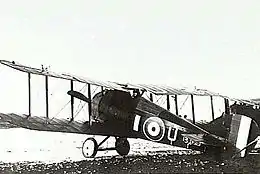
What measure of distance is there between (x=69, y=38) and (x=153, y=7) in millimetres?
497

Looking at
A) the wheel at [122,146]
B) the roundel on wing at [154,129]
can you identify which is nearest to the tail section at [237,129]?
the roundel on wing at [154,129]

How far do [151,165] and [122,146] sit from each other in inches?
7.6

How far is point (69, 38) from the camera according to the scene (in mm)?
2875

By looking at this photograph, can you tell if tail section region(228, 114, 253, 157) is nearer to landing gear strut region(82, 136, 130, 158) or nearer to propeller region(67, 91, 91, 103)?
landing gear strut region(82, 136, 130, 158)

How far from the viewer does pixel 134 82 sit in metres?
2.88

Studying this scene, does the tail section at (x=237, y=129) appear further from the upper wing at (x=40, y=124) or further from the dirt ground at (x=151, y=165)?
the upper wing at (x=40, y=124)

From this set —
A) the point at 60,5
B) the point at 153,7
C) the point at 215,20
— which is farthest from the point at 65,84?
the point at 215,20

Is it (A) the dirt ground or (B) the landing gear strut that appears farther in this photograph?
(B) the landing gear strut

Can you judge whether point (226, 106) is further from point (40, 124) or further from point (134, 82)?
point (40, 124)

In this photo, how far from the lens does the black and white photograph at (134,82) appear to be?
281 cm

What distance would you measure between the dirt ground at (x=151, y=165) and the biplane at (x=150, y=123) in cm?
5

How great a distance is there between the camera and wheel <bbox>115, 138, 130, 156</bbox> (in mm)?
2883

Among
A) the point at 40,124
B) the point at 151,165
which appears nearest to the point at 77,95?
the point at 40,124

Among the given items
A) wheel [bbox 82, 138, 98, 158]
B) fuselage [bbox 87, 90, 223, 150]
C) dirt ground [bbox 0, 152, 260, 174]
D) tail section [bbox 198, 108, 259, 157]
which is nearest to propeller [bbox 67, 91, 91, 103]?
fuselage [bbox 87, 90, 223, 150]
